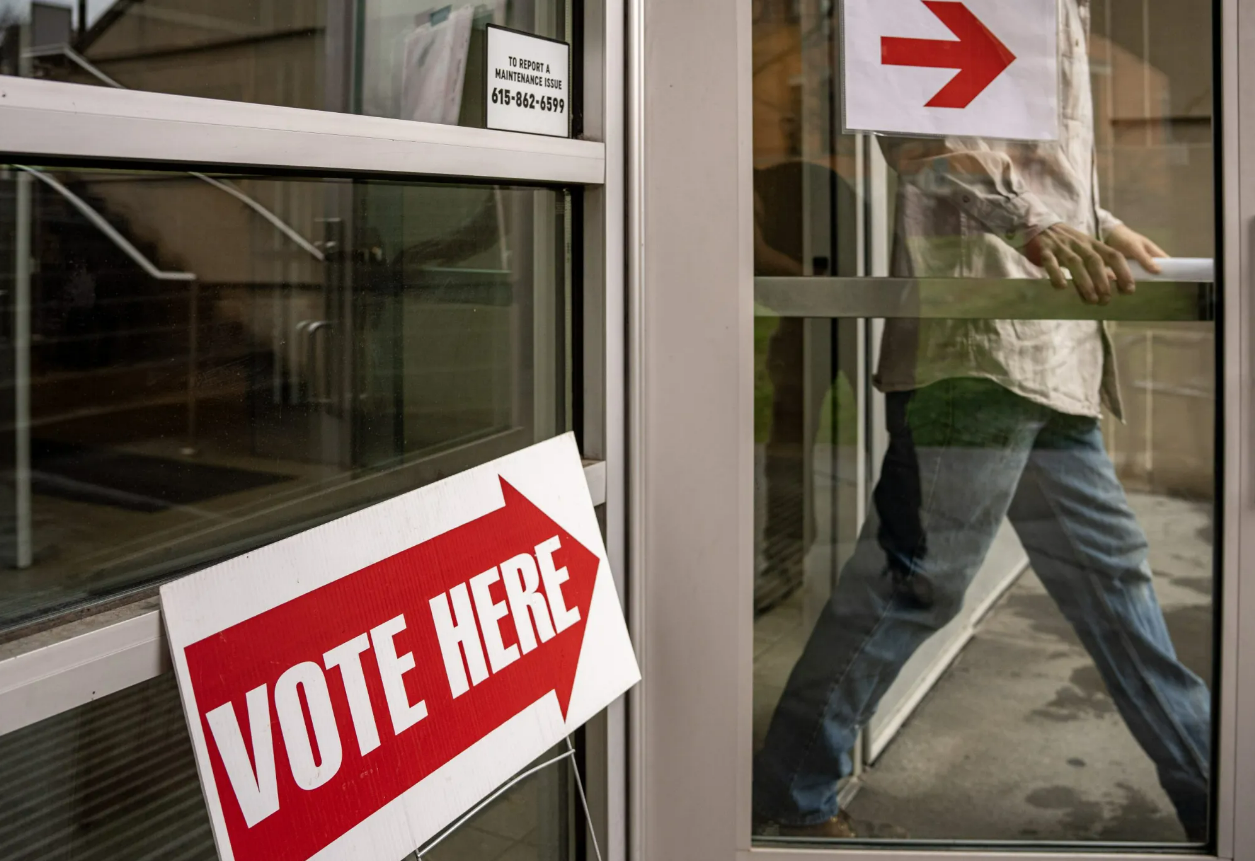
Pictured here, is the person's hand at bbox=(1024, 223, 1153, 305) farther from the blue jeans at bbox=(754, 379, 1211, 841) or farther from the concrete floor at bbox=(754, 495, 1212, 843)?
the concrete floor at bbox=(754, 495, 1212, 843)

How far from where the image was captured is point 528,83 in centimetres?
137

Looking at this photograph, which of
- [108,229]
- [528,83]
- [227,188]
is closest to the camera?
[108,229]

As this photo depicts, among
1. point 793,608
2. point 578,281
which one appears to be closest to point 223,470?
point 578,281

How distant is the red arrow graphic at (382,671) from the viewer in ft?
2.97

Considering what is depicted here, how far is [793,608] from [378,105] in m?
0.90

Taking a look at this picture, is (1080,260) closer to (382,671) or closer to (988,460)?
(988,460)

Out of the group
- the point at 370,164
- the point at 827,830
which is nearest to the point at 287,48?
the point at 370,164

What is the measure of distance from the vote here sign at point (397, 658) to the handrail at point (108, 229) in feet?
0.86

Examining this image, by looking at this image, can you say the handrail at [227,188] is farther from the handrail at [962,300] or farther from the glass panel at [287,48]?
the handrail at [962,300]

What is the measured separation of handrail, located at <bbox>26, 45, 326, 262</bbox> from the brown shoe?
41.8 inches

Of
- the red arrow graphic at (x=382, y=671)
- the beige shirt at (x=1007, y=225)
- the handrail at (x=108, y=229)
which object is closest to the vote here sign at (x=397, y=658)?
the red arrow graphic at (x=382, y=671)

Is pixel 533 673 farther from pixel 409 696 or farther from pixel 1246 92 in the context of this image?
pixel 1246 92

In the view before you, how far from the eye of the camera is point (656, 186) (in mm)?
1471

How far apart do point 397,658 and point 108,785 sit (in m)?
0.27
